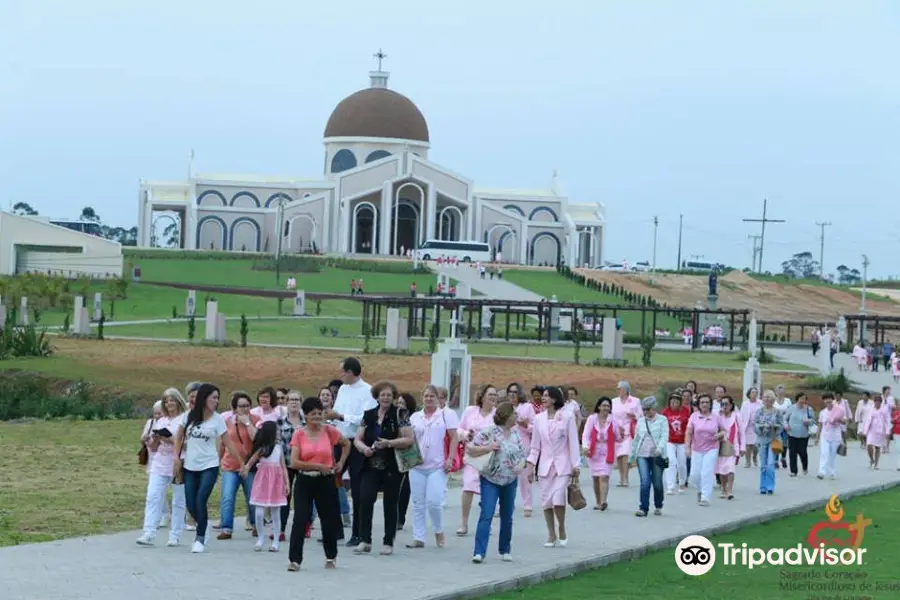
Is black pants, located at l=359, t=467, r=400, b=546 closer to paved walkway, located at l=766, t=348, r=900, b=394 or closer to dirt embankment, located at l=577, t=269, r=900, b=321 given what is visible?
paved walkway, located at l=766, t=348, r=900, b=394

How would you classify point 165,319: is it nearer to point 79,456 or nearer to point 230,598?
point 79,456

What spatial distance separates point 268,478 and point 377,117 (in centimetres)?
7818

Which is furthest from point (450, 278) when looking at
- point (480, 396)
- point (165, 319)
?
point (480, 396)

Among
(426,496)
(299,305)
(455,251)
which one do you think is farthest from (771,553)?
(455,251)

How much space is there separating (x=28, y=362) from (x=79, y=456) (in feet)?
50.7

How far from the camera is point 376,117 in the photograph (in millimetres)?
90438

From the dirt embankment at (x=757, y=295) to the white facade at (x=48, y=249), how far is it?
22114 mm

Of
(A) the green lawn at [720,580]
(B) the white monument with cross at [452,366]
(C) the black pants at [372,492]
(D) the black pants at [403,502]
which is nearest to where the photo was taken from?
(A) the green lawn at [720,580]

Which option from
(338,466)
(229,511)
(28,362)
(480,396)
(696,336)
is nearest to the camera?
(338,466)

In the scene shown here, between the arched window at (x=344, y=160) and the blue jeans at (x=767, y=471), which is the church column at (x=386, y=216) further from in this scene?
the blue jeans at (x=767, y=471)

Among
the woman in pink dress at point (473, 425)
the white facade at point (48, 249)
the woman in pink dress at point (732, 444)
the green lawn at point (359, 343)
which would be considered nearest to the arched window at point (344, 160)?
the white facade at point (48, 249)

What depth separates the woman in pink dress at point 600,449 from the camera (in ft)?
54.1

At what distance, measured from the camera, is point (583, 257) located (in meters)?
91.2

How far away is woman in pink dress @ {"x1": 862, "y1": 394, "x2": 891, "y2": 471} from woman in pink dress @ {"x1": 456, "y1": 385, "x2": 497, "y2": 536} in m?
9.32
